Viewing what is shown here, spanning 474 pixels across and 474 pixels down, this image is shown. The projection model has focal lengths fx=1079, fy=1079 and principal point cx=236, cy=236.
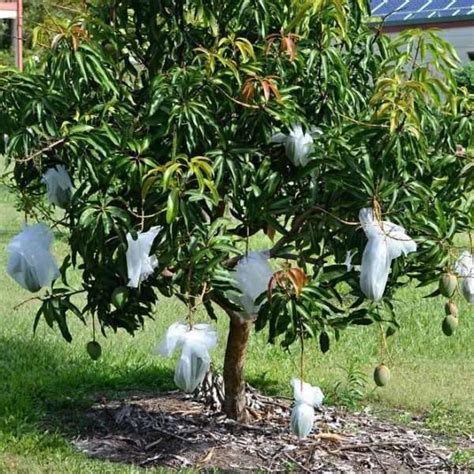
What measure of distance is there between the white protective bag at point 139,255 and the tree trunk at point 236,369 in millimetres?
1054

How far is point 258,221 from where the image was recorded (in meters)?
4.46

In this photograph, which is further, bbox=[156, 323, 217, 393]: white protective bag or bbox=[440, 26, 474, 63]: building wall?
bbox=[440, 26, 474, 63]: building wall

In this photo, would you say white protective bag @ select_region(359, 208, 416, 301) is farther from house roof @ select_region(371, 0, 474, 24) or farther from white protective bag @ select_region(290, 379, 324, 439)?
house roof @ select_region(371, 0, 474, 24)

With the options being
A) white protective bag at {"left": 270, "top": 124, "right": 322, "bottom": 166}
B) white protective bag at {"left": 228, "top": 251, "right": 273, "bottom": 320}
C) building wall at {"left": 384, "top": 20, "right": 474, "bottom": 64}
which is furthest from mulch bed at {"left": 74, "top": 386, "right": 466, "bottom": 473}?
building wall at {"left": 384, "top": 20, "right": 474, "bottom": 64}

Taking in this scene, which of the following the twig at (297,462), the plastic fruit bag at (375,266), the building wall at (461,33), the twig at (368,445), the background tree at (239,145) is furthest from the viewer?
the building wall at (461,33)

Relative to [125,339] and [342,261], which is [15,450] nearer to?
[342,261]

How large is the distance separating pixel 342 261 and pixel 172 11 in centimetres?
128

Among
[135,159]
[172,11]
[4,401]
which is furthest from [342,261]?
[4,401]

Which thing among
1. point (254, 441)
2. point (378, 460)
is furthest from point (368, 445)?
point (254, 441)

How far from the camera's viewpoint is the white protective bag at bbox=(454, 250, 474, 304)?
14.7ft

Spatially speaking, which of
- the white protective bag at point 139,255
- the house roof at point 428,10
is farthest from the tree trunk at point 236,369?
the house roof at point 428,10

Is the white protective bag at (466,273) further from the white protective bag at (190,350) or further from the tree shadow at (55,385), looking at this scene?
the tree shadow at (55,385)

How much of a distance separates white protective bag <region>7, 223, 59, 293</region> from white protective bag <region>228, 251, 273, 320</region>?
0.76 metres

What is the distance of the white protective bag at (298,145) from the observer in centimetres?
423
